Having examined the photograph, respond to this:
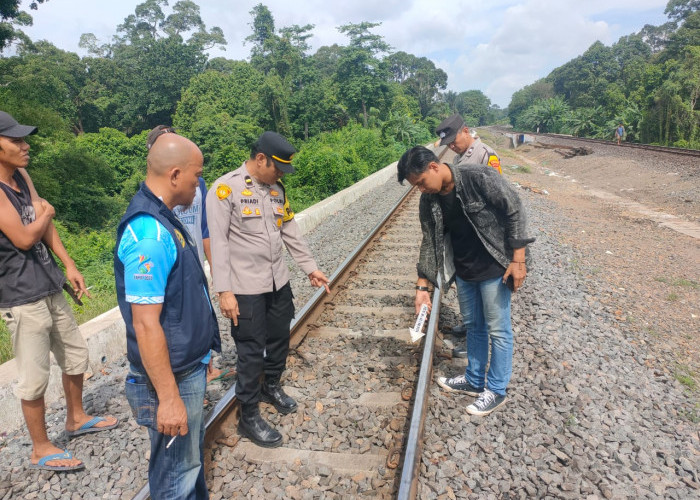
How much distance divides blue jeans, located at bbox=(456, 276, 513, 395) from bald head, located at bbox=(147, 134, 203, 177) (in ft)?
7.19

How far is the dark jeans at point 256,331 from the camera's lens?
2.96m

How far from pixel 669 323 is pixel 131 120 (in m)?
61.4

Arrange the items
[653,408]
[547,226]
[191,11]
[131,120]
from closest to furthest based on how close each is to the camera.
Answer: [653,408] < [547,226] < [131,120] < [191,11]

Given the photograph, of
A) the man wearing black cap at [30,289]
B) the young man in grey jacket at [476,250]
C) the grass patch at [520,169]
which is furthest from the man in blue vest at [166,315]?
the grass patch at [520,169]

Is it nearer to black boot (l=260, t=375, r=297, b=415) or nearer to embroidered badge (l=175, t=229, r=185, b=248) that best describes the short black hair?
embroidered badge (l=175, t=229, r=185, b=248)

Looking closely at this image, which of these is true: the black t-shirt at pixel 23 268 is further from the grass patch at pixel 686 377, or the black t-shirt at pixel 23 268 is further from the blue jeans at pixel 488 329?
the grass patch at pixel 686 377

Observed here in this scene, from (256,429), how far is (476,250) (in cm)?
197

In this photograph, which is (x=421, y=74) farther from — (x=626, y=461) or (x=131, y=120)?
(x=626, y=461)

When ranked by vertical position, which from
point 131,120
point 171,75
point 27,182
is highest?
point 171,75

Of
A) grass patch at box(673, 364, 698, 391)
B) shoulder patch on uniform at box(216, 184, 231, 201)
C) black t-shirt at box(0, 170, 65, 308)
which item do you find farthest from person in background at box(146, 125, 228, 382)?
grass patch at box(673, 364, 698, 391)

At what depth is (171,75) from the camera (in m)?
55.5

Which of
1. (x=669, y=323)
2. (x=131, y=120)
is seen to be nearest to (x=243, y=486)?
(x=669, y=323)

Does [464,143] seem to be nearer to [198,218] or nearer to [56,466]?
[198,218]

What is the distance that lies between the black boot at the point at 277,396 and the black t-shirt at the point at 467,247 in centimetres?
162
